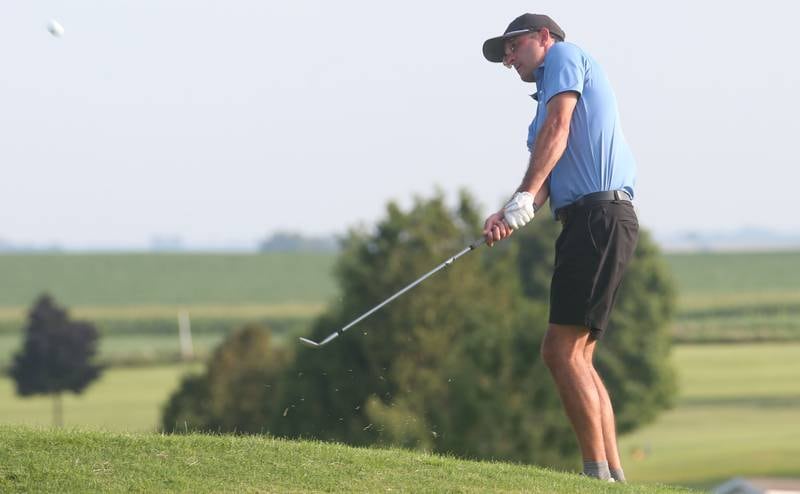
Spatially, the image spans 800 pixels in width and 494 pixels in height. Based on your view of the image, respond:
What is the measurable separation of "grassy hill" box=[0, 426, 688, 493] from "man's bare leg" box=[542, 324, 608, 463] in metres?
0.35

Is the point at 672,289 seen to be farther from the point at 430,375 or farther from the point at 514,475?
the point at 514,475

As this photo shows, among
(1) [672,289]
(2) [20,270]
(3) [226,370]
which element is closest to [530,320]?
(3) [226,370]

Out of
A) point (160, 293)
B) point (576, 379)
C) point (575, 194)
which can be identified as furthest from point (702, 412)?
point (160, 293)

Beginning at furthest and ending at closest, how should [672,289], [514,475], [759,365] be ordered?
1. [759,365]
2. [672,289]
3. [514,475]

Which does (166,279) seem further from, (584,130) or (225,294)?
(584,130)

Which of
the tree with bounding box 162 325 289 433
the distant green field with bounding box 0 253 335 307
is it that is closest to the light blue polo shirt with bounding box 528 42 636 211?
the tree with bounding box 162 325 289 433

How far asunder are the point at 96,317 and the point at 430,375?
78.3m

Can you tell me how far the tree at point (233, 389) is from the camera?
2724 inches

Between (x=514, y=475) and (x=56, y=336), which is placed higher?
(x=56, y=336)

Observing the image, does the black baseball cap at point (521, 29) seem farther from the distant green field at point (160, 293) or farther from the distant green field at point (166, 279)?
the distant green field at point (166, 279)

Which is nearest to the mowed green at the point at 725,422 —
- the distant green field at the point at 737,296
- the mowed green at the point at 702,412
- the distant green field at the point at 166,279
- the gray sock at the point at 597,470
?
the mowed green at the point at 702,412

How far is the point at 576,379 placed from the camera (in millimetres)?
10445

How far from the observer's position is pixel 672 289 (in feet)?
263

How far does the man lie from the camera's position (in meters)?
10.2
